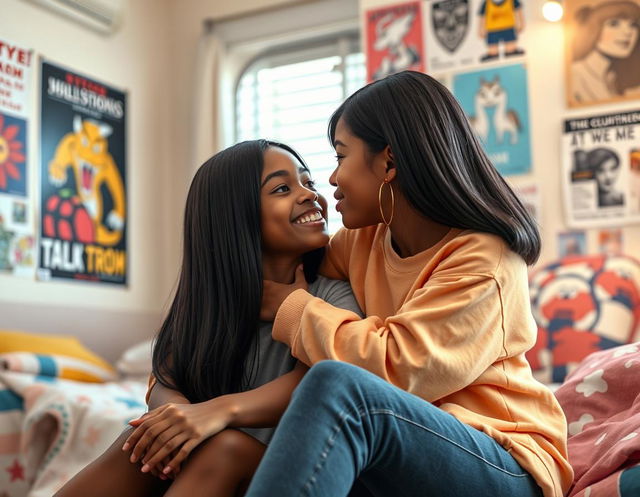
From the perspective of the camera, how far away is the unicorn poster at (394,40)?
3.35 meters

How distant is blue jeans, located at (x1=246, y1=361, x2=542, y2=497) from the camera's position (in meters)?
1.01

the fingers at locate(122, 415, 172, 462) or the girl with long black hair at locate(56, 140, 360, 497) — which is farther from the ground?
the girl with long black hair at locate(56, 140, 360, 497)

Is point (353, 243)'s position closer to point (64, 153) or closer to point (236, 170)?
point (236, 170)

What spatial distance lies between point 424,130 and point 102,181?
2.46 metres

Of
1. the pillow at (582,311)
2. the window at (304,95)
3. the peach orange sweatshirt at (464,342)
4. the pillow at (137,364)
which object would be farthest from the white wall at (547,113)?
the peach orange sweatshirt at (464,342)

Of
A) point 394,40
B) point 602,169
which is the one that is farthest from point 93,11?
point 602,169

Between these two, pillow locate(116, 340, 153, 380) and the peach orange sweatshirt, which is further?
pillow locate(116, 340, 153, 380)

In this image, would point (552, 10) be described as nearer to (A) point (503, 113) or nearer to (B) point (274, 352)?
(A) point (503, 113)

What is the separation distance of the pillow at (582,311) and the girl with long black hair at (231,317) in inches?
50.1

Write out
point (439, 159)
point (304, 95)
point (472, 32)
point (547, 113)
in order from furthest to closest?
1. point (304, 95)
2. point (472, 32)
3. point (547, 113)
4. point (439, 159)

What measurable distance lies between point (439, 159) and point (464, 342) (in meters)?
0.31

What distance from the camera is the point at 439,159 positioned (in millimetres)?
1363

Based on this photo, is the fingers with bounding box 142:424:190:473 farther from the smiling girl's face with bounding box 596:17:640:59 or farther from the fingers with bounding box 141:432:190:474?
the smiling girl's face with bounding box 596:17:640:59

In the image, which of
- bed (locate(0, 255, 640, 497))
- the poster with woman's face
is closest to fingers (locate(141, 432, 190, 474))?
bed (locate(0, 255, 640, 497))
